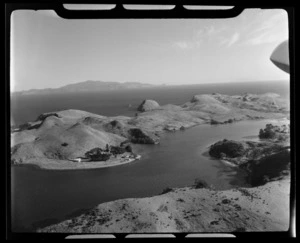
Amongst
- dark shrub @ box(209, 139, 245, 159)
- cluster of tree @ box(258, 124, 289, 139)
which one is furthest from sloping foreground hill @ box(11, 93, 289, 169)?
dark shrub @ box(209, 139, 245, 159)

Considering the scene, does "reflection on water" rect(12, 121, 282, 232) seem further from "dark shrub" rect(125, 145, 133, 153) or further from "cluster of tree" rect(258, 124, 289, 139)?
"dark shrub" rect(125, 145, 133, 153)

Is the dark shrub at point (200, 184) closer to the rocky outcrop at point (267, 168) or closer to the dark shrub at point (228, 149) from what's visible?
the rocky outcrop at point (267, 168)

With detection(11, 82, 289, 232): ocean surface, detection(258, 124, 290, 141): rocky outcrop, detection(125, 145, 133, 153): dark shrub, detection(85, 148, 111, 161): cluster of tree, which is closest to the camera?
detection(11, 82, 289, 232): ocean surface

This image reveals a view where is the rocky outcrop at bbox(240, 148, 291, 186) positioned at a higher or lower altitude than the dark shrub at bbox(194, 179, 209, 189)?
higher

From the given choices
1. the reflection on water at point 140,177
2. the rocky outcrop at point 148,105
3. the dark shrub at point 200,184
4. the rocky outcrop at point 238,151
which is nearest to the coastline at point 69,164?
the reflection on water at point 140,177

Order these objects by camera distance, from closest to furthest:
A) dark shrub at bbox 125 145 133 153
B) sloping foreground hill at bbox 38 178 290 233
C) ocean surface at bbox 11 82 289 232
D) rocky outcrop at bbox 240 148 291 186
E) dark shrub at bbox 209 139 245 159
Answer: sloping foreground hill at bbox 38 178 290 233 < ocean surface at bbox 11 82 289 232 < rocky outcrop at bbox 240 148 291 186 < dark shrub at bbox 209 139 245 159 < dark shrub at bbox 125 145 133 153

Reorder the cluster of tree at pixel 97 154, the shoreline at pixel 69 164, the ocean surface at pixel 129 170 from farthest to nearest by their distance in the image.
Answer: the cluster of tree at pixel 97 154 → the shoreline at pixel 69 164 → the ocean surface at pixel 129 170
